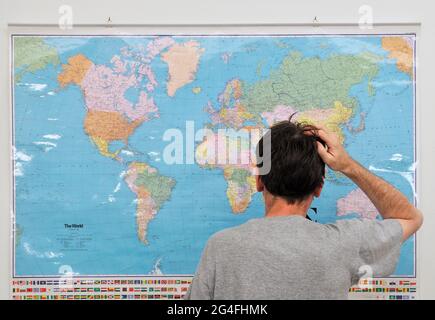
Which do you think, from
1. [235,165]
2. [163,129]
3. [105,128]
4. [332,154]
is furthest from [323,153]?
[105,128]

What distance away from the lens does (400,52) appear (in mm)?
1782

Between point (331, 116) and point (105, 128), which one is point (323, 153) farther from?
point (105, 128)

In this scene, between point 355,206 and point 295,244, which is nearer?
point 295,244

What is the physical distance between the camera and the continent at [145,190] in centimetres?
178

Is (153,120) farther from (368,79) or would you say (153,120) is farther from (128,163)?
(368,79)

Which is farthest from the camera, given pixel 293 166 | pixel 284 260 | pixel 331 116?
pixel 331 116

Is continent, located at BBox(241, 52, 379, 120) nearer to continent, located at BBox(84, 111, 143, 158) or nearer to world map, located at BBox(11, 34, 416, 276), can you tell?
world map, located at BBox(11, 34, 416, 276)

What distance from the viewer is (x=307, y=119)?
1.78 meters

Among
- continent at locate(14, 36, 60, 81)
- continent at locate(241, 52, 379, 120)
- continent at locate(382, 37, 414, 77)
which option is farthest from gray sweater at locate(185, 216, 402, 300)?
continent at locate(14, 36, 60, 81)

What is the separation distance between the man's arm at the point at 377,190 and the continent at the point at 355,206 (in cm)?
56

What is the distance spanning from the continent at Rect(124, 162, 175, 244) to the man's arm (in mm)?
812

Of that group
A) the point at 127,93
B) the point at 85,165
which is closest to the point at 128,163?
the point at 85,165

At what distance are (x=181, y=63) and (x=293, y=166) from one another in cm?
87

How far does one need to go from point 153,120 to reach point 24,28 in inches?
26.4
